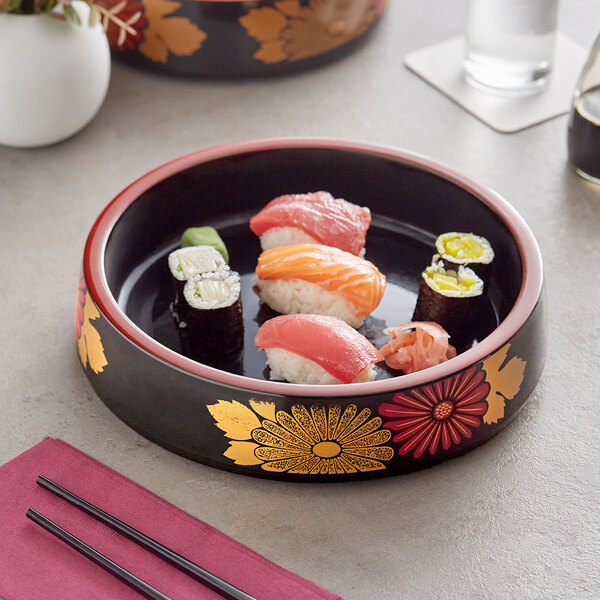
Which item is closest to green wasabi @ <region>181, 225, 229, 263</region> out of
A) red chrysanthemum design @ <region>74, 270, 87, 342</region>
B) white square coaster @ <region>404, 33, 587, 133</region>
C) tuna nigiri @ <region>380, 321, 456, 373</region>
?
red chrysanthemum design @ <region>74, 270, 87, 342</region>

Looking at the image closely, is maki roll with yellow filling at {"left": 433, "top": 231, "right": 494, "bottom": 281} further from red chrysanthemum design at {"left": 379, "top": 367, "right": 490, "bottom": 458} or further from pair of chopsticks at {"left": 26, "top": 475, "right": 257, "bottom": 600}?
pair of chopsticks at {"left": 26, "top": 475, "right": 257, "bottom": 600}

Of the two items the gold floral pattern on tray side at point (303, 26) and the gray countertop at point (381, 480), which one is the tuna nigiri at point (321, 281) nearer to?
the gray countertop at point (381, 480)

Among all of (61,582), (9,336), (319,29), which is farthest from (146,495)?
(319,29)

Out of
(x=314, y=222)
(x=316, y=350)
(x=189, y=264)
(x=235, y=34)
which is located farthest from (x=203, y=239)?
(x=235, y=34)

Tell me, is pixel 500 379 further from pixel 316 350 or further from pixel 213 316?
pixel 213 316

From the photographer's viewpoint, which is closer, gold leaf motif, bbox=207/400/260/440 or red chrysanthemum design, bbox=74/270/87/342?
gold leaf motif, bbox=207/400/260/440
